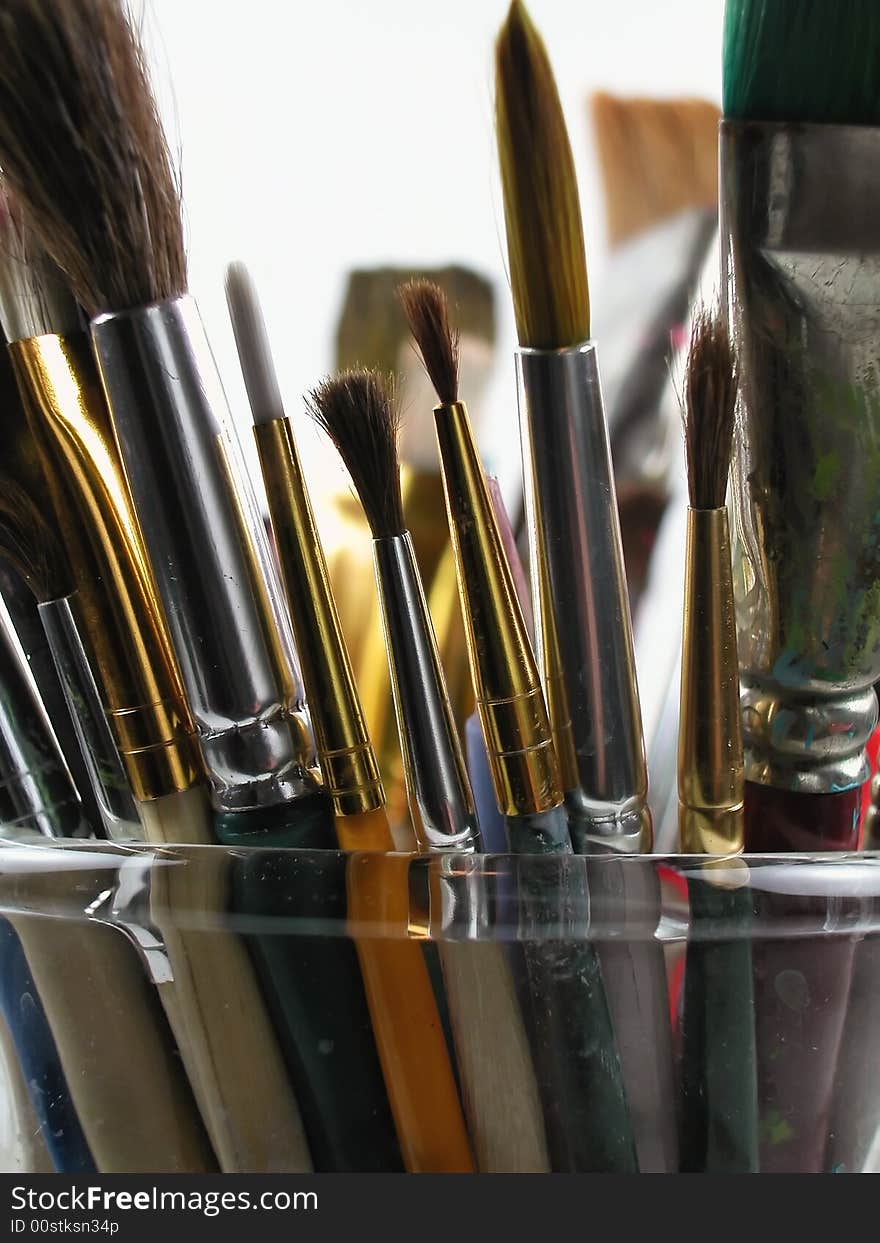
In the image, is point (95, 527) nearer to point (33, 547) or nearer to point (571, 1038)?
point (33, 547)

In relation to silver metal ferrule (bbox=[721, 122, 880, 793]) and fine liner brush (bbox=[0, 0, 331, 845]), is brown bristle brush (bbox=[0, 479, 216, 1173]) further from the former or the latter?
silver metal ferrule (bbox=[721, 122, 880, 793])

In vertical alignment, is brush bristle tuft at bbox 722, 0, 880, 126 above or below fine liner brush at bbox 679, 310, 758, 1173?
above

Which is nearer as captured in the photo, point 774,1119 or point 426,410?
point 774,1119

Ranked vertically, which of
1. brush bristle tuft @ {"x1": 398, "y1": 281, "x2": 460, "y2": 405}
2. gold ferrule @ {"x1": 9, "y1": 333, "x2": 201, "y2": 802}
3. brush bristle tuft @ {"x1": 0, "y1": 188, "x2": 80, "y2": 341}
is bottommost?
gold ferrule @ {"x1": 9, "y1": 333, "x2": 201, "y2": 802}

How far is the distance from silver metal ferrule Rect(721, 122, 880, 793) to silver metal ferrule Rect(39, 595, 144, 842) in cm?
17

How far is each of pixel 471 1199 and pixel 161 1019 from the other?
8cm

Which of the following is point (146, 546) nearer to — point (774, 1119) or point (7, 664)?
point (7, 664)

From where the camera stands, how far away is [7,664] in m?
0.30

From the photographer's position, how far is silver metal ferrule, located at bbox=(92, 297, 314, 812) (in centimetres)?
25

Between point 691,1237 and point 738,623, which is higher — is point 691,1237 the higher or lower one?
the lower one

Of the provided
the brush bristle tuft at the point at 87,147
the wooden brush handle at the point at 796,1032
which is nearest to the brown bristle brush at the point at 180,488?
the brush bristle tuft at the point at 87,147

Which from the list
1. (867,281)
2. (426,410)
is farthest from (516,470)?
(867,281)

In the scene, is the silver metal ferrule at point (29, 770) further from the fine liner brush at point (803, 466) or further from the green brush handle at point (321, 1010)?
the fine liner brush at point (803, 466)

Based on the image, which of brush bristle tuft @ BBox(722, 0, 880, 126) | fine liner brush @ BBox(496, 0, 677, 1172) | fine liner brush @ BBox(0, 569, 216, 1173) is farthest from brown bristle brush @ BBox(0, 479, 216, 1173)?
brush bristle tuft @ BBox(722, 0, 880, 126)
